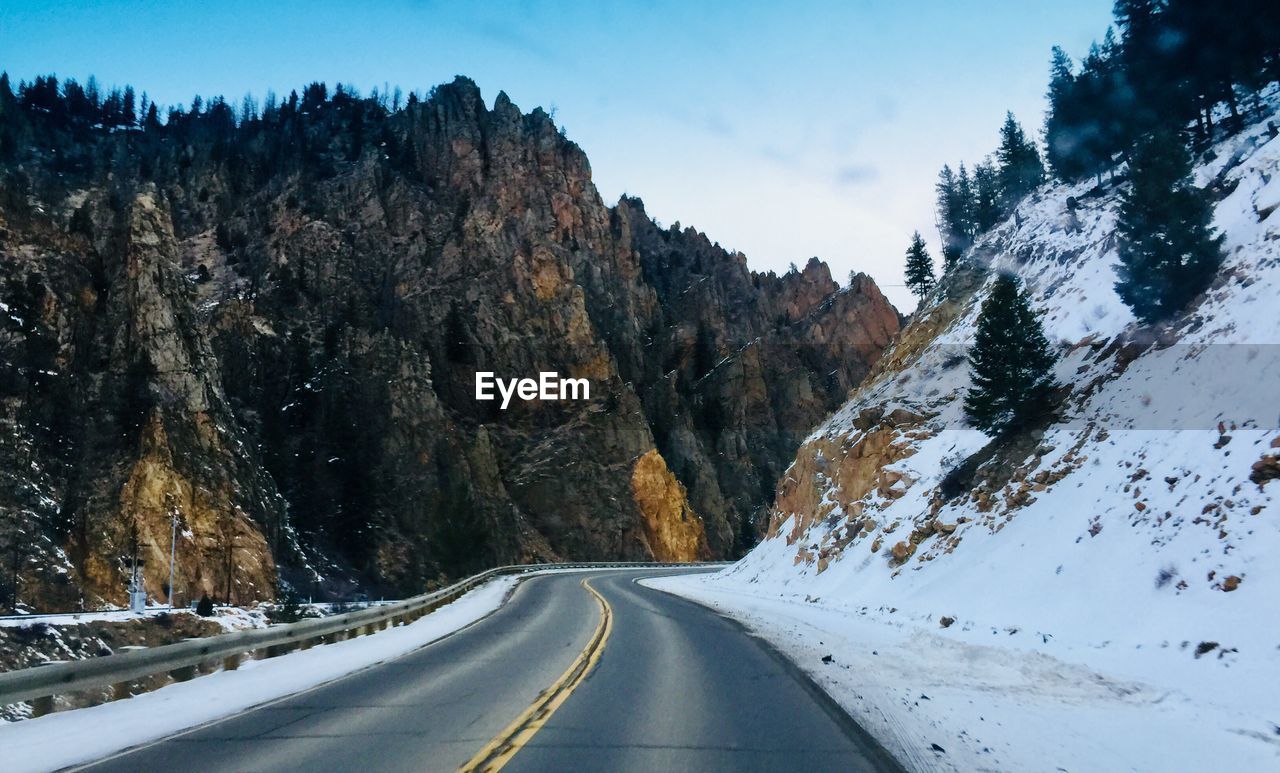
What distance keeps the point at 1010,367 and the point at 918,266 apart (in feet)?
181

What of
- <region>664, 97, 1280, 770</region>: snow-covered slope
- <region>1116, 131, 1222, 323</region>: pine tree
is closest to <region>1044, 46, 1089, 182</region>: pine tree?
<region>664, 97, 1280, 770</region>: snow-covered slope

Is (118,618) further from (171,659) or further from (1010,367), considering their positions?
(1010,367)

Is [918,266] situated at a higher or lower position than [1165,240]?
higher

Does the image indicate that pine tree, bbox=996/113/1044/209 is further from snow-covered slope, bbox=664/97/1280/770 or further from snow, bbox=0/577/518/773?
snow, bbox=0/577/518/773

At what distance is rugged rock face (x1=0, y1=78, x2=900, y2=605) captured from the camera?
48.2 metres

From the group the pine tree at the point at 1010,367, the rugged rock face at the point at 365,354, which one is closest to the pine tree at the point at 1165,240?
the pine tree at the point at 1010,367

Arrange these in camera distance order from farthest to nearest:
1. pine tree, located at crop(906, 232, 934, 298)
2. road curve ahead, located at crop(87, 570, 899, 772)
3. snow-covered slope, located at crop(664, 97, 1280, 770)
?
pine tree, located at crop(906, 232, 934, 298) < snow-covered slope, located at crop(664, 97, 1280, 770) < road curve ahead, located at crop(87, 570, 899, 772)

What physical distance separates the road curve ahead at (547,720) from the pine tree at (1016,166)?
59.5 m

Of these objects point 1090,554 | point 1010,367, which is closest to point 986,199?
point 1010,367

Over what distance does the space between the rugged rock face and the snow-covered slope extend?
1437 inches

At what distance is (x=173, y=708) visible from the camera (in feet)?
31.3

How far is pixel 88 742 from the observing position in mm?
7719

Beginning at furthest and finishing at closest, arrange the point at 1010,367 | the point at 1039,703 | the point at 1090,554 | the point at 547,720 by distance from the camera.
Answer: the point at 1010,367
the point at 1090,554
the point at 1039,703
the point at 547,720

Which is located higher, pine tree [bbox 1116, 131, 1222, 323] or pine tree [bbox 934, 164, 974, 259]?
pine tree [bbox 934, 164, 974, 259]
